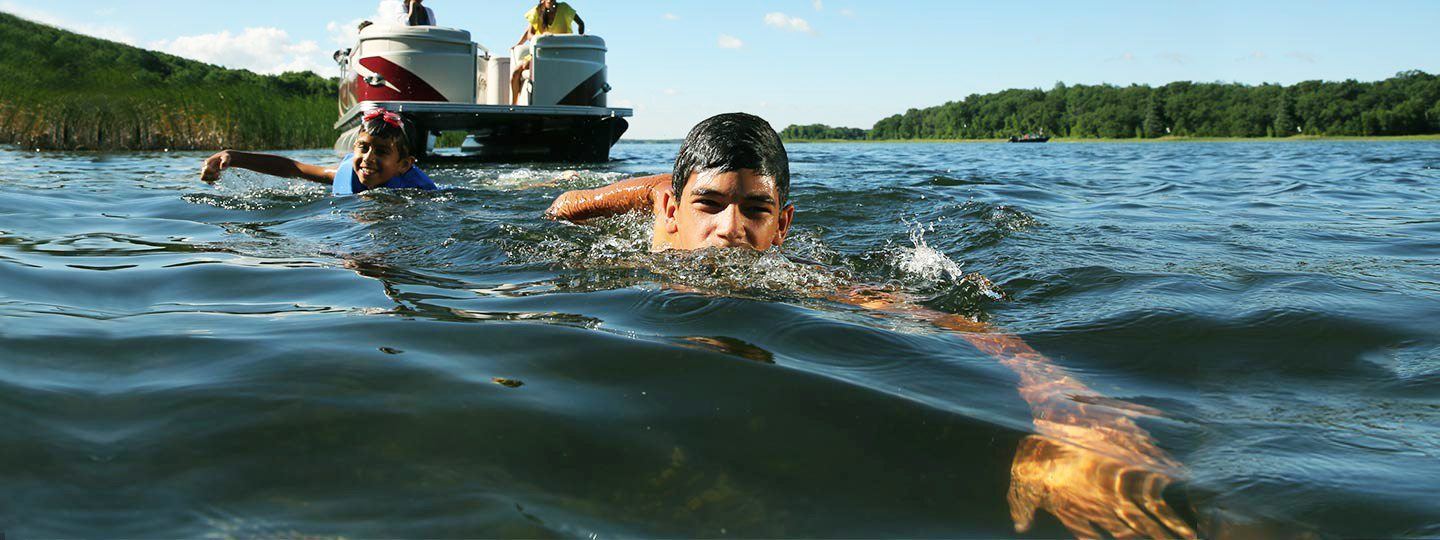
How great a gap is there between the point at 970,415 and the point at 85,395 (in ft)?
5.75

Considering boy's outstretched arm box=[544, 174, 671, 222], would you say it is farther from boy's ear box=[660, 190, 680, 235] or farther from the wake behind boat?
the wake behind boat

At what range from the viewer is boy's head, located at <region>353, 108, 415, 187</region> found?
23.2 feet

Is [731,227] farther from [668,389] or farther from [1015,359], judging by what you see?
[668,389]

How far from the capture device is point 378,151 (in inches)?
279

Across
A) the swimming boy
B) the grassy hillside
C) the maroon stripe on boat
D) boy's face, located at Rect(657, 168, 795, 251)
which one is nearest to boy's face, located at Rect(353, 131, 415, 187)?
the swimming boy

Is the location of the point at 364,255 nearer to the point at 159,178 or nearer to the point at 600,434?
the point at 600,434

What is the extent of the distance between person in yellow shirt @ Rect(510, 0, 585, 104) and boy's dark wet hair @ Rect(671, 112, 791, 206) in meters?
11.1

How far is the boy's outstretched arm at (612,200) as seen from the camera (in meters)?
5.02

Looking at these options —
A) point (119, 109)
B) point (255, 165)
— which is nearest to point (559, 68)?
point (255, 165)

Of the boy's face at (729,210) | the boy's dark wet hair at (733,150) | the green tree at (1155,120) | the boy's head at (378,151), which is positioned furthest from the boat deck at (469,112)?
the green tree at (1155,120)

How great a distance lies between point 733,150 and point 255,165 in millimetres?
4544

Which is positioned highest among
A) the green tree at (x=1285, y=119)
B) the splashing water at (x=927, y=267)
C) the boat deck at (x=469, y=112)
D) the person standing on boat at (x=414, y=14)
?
the green tree at (x=1285, y=119)

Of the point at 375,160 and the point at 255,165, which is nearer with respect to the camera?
the point at 255,165

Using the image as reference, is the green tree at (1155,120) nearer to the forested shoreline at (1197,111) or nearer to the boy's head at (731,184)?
the forested shoreline at (1197,111)
